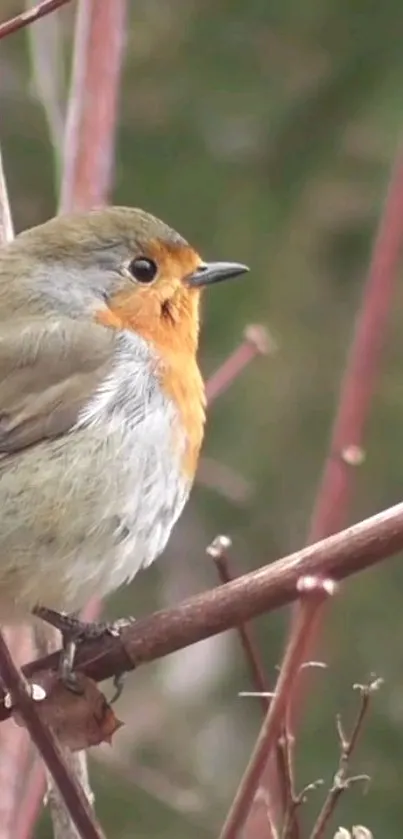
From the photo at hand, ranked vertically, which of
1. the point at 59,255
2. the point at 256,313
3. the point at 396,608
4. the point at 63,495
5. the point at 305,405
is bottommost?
the point at 396,608

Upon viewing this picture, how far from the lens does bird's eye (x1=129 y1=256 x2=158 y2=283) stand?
2.74 meters

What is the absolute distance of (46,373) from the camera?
248cm

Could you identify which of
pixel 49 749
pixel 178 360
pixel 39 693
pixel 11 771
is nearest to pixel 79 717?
pixel 39 693

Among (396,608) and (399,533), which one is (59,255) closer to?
(399,533)

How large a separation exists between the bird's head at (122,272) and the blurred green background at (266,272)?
0.88 meters

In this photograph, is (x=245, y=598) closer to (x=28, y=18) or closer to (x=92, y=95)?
(x=28, y=18)

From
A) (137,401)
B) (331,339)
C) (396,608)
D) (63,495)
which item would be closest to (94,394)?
(137,401)

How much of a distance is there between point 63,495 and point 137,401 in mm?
240

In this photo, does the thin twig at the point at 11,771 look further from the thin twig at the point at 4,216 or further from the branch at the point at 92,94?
the branch at the point at 92,94

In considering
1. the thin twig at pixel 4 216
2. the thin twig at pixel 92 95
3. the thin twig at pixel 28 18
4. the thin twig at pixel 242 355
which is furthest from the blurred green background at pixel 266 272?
the thin twig at pixel 28 18

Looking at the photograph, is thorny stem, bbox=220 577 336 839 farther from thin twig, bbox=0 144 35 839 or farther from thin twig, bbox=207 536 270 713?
thin twig, bbox=0 144 35 839

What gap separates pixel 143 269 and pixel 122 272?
40 millimetres

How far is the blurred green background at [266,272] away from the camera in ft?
12.8

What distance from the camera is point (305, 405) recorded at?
4.35 meters
